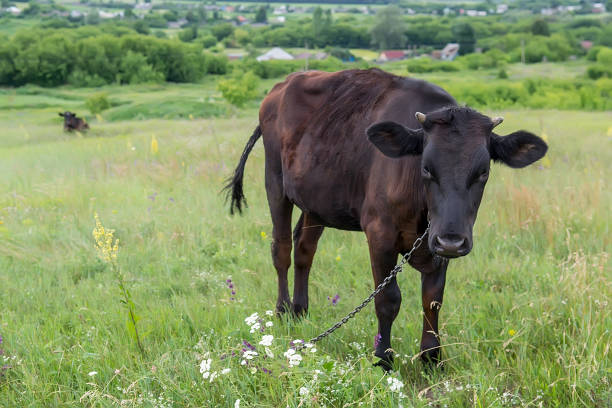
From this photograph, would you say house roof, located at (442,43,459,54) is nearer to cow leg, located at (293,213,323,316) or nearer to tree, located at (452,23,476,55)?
tree, located at (452,23,476,55)

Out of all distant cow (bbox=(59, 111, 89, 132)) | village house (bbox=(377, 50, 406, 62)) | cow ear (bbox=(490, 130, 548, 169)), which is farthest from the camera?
village house (bbox=(377, 50, 406, 62))

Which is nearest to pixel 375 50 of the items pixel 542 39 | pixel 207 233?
pixel 542 39

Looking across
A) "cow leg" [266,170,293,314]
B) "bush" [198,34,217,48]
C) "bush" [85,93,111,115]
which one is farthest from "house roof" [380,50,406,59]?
"cow leg" [266,170,293,314]

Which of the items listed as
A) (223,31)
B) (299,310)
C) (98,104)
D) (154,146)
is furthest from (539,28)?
(299,310)

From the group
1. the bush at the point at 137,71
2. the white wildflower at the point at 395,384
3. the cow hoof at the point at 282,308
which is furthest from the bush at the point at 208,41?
the white wildflower at the point at 395,384

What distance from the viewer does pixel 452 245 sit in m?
3.00

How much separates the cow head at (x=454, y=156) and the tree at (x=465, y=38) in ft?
328

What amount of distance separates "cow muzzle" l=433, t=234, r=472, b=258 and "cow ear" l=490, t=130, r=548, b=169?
71 cm

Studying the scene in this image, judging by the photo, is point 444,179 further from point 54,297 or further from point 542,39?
point 542,39

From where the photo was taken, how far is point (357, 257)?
5852 mm

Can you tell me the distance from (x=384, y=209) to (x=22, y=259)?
4.51 meters

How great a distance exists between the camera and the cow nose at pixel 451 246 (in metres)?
3.00

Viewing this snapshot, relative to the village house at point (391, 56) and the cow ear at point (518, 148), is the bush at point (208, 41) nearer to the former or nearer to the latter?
the village house at point (391, 56)

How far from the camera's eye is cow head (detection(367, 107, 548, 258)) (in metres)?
3.06
